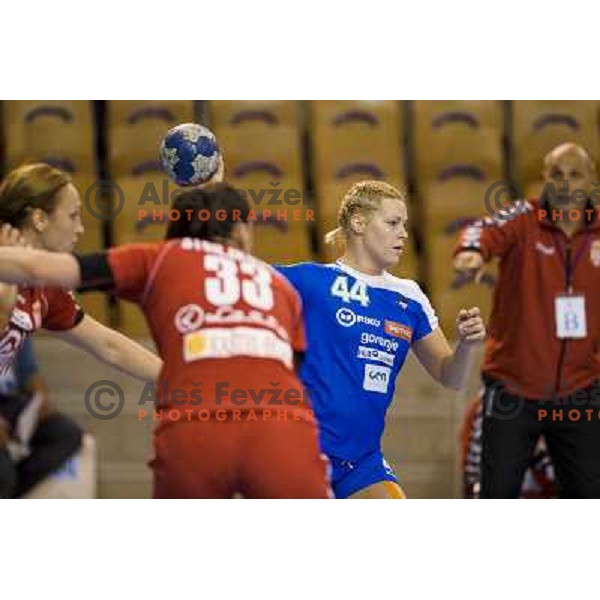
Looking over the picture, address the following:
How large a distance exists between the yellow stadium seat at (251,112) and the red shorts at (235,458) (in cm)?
474

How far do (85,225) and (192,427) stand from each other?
15.1 feet

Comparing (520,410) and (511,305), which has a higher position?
(511,305)

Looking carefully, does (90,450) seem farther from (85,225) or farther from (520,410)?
(520,410)

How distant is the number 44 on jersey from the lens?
219 inches

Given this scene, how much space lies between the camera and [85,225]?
9.02 metres

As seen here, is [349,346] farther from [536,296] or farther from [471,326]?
[536,296]

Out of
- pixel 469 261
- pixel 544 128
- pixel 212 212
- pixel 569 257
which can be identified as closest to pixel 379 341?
A: pixel 212 212

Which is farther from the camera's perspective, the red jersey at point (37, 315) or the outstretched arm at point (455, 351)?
the red jersey at point (37, 315)

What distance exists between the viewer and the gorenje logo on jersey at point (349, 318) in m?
5.52

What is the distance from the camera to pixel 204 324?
4.62 metres

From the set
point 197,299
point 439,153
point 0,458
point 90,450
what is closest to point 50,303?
point 197,299

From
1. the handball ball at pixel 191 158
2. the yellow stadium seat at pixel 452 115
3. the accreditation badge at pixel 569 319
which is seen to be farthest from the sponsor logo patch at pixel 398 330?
the yellow stadium seat at pixel 452 115

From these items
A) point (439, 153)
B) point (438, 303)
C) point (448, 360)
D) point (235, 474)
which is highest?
point (439, 153)

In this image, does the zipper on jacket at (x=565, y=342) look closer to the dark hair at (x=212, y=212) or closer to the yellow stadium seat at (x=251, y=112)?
the dark hair at (x=212, y=212)
